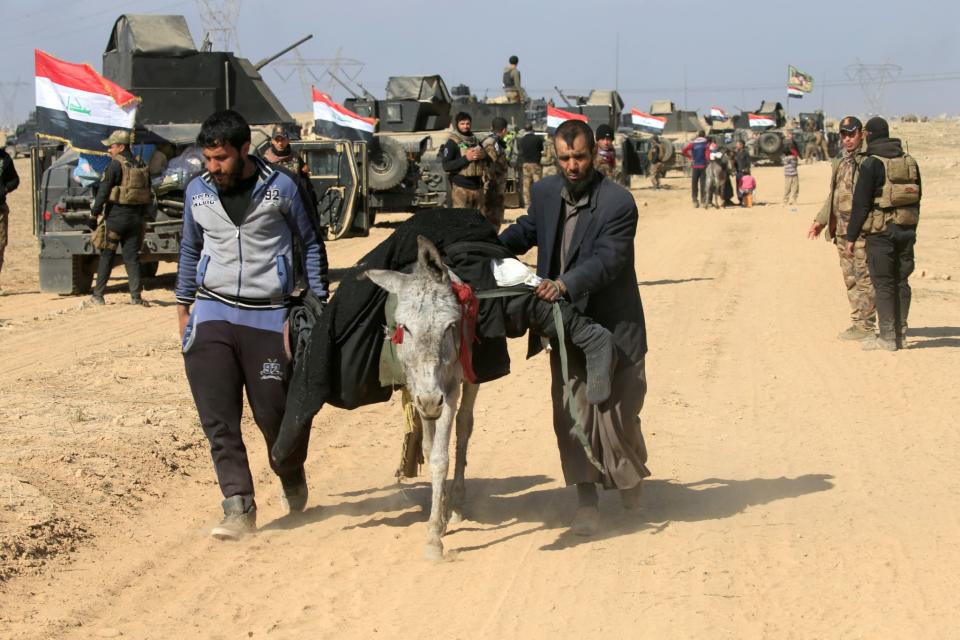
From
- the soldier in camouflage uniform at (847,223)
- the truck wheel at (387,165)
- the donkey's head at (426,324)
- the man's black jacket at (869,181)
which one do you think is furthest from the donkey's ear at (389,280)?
the truck wheel at (387,165)

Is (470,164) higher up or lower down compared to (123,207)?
higher up

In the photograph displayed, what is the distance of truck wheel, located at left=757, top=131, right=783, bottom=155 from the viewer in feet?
204

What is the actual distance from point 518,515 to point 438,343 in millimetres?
1644

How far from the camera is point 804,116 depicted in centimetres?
7938

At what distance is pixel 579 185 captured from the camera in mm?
6215

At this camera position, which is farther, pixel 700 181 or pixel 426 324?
pixel 700 181

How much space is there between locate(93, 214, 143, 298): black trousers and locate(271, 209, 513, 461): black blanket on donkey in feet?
30.4

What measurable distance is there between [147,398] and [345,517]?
3493 millimetres

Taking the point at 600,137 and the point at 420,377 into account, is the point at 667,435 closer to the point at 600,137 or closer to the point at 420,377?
the point at 420,377

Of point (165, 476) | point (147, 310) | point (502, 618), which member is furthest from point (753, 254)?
point (502, 618)

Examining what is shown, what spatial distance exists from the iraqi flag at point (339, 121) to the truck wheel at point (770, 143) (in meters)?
39.8

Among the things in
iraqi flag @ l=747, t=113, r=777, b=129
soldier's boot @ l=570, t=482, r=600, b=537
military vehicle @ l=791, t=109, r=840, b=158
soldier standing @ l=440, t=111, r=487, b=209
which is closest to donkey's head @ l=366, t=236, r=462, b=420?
soldier's boot @ l=570, t=482, r=600, b=537

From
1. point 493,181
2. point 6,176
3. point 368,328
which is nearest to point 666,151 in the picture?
point 6,176

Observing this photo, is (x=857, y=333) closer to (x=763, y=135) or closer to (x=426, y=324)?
(x=426, y=324)
